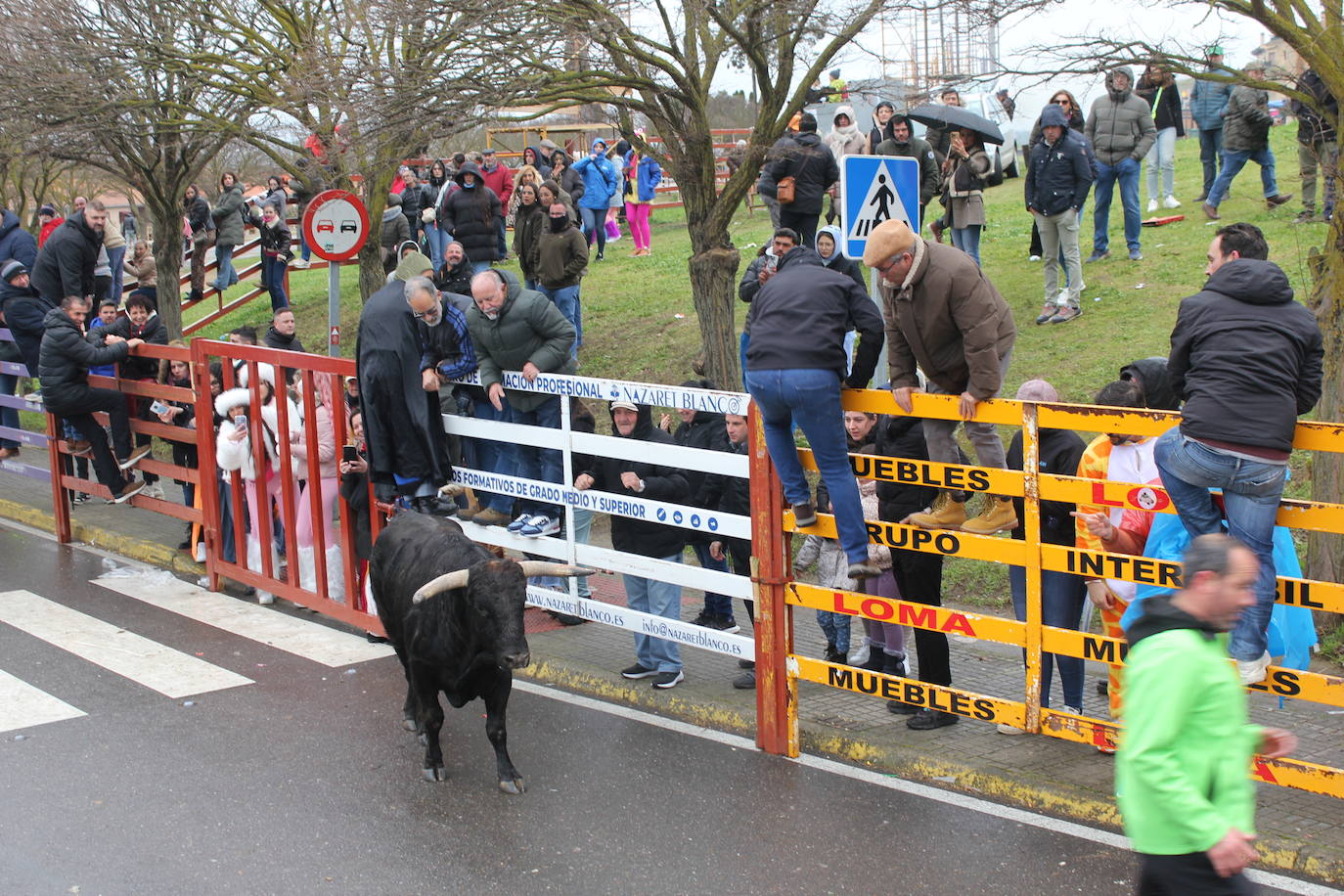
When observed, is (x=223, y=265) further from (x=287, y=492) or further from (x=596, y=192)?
(x=287, y=492)

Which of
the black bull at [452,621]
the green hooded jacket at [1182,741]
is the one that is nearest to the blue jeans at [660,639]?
the black bull at [452,621]

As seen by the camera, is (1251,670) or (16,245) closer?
(1251,670)

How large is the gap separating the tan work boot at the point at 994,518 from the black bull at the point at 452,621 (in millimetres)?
2046

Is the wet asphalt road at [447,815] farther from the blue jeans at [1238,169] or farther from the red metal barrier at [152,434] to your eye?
the blue jeans at [1238,169]

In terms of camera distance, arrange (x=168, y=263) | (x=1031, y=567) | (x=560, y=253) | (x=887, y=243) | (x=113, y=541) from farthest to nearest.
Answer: (x=168, y=263), (x=560, y=253), (x=113, y=541), (x=887, y=243), (x=1031, y=567)

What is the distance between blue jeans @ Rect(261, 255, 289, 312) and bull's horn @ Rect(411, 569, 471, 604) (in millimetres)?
16738

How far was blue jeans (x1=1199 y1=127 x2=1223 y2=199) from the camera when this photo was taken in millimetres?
17266

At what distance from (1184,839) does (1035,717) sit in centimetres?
236

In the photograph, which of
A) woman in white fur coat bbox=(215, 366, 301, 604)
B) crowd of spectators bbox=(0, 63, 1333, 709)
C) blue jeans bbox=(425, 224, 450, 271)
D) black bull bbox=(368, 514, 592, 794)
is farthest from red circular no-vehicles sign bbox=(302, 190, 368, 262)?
blue jeans bbox=(425, 224, 450, 271)

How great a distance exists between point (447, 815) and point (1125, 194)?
39.1 feet

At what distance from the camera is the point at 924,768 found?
6723 millimetres

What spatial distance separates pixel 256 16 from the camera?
19.1 meters

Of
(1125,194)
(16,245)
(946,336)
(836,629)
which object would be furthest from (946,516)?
(16,245)

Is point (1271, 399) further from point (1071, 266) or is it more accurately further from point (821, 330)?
point (1071, 266)
